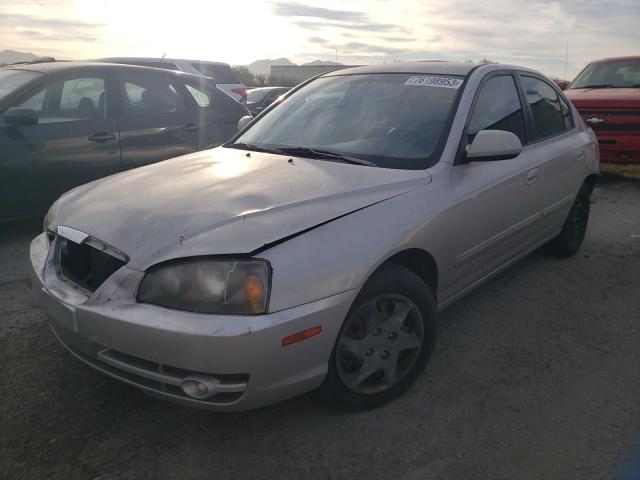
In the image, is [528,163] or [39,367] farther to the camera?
[528,163]

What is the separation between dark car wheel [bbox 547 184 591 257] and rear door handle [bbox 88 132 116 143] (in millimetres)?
4062

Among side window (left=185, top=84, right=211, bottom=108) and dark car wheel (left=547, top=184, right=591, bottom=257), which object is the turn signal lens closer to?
dark car wheel (left=547, top=184, right=591, bottom=257)

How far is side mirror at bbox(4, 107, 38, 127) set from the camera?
15.7 ft

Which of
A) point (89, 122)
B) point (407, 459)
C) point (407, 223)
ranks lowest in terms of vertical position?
point (407, 459)

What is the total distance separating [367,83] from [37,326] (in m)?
2.52

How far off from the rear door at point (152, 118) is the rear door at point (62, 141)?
0.13 meters

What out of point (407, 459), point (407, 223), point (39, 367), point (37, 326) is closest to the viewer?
point (407, 459)

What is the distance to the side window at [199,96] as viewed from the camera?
20.2ft

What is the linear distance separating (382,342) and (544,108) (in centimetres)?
A: 263

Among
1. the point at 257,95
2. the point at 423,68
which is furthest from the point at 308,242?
the point at 257,95

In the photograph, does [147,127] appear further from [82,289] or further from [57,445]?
[57,445]

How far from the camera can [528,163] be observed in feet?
12.3

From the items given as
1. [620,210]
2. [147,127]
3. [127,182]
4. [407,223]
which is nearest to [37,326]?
[127,182]

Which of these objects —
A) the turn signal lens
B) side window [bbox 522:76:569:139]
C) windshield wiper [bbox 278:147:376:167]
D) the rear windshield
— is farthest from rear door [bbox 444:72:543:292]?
the rear windshield
